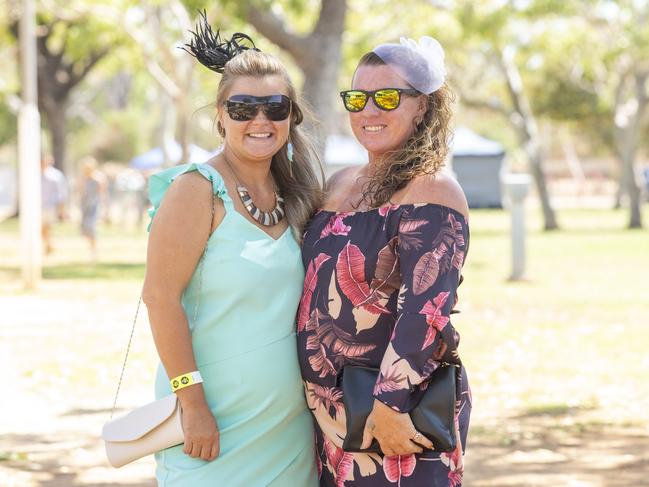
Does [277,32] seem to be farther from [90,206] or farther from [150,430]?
[150,430]

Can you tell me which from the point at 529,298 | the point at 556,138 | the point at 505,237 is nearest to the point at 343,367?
the point at 529,298

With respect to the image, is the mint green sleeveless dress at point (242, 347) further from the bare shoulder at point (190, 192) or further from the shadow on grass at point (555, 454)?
the shadow on grass at point (555, 454)

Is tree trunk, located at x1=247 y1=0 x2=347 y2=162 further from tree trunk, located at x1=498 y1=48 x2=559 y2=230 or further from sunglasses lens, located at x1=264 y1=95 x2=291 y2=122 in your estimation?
tree trunk, located at x1=498 y1=48 x2=559 y2=230

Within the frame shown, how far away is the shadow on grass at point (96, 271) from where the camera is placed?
1706cm

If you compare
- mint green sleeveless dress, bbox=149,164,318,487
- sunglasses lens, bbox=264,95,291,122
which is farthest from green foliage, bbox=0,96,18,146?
→ mint green sleeveless dress, bbox=149,164,318,487

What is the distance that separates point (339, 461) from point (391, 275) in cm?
58

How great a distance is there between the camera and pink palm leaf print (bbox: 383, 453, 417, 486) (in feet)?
10.2

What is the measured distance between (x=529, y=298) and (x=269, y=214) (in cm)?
1116

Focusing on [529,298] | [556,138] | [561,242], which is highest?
[529,298]

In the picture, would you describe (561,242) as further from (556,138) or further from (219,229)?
(556,138)

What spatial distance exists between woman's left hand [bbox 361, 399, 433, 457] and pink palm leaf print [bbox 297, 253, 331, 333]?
0.39 meters

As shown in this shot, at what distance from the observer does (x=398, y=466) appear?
3119mm

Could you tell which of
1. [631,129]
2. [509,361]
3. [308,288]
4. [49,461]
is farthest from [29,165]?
[631,129]

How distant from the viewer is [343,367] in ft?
10.4
